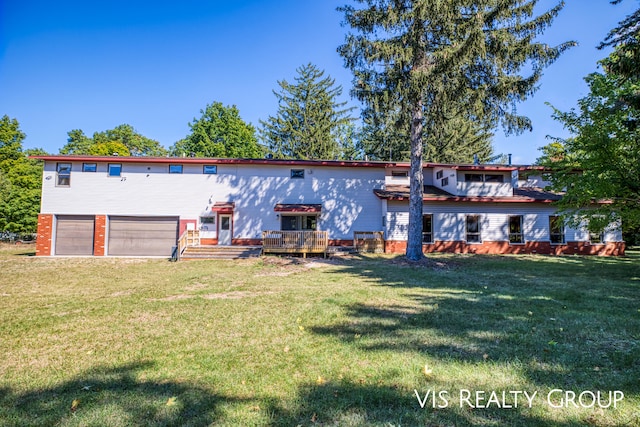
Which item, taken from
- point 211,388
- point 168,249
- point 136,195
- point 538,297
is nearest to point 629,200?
point 538,297

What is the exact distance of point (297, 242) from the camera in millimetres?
16172

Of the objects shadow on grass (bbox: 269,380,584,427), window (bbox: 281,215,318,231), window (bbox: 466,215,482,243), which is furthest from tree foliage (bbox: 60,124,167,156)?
shadow on grass (bbox: 269,380,584,427)

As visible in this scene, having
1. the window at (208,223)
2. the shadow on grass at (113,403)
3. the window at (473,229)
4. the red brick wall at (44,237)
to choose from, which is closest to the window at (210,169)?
the window at (208,223)

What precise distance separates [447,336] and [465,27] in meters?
12.9

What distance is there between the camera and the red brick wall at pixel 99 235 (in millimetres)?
17656

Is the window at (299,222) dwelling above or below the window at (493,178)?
below

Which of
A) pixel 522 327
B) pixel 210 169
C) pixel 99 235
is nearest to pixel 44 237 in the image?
pixel 99 235

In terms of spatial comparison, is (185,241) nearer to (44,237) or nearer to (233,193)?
(233,193)

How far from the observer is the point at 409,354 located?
3.57m

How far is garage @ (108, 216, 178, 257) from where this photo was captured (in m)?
17.9

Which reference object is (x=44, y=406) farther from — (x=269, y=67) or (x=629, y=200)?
(x=269, y=67)

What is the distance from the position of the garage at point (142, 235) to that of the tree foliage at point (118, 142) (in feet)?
105

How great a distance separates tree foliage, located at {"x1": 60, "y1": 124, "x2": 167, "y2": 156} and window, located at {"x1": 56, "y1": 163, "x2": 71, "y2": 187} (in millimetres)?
29497

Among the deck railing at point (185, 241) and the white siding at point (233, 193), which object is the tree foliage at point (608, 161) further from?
the deck railing at point (185, 241)
